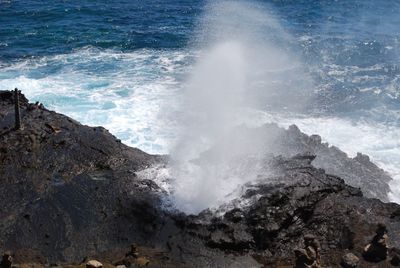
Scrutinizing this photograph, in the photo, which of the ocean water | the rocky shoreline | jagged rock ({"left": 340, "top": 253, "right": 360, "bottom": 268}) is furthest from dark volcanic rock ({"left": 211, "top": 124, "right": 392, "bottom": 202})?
jagged rock ({"left": 340, "top": 253, "right": 360, "bottom": 268})

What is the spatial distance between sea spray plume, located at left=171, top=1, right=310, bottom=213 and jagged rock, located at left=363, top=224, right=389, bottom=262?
4478 millimetres

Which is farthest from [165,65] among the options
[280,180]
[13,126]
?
[280,180]

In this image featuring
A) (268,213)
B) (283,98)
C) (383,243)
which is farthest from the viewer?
(283,98)

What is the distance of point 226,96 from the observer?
101ft

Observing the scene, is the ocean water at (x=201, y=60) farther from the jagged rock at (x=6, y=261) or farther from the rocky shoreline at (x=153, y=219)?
the jagged rock at (x=6, y=261)

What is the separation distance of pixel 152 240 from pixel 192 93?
61.9 ft

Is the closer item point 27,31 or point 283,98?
point 283,98

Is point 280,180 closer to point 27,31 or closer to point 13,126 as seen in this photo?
point 13,126

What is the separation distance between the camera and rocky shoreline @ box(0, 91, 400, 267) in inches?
Result: 496

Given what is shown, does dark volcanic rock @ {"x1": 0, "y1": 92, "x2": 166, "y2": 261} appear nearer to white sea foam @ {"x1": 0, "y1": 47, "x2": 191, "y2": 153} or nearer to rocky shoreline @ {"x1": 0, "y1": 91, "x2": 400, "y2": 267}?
rocky shoreline @ {"x1": 0, "y1": 91, "x2": 400, "y2": 267}

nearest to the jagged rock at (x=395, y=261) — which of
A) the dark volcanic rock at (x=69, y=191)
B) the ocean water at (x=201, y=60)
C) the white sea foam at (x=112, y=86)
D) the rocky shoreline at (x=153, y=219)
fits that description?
the rocky shoreline at (x=153, y=219)

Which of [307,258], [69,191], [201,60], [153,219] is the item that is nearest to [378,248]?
[307,258]

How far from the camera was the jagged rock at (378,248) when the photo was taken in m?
12.5

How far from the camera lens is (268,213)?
1378cm
